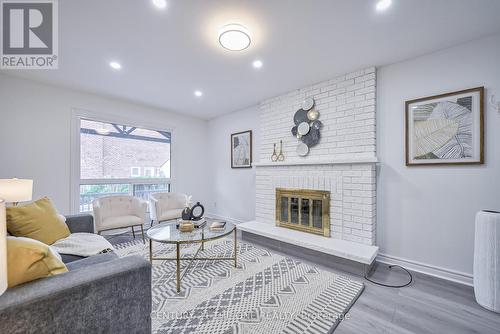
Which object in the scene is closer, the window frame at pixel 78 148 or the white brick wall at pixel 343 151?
the white brick wall at pixel 343 151

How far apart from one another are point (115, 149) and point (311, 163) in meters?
3.49

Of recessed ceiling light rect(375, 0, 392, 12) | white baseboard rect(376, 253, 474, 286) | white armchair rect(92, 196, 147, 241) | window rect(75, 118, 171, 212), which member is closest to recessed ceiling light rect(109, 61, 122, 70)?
window rect(75, 118, 171, 212)

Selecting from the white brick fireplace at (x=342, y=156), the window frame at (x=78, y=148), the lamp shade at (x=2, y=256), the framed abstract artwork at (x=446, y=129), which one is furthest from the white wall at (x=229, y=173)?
the lamp shade at (x=2, y=256)

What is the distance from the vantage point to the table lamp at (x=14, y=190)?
82.7 inches

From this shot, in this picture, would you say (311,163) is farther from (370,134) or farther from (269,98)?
(269,98)

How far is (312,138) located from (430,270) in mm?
2072

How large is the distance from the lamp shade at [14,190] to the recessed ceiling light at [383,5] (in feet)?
12.4

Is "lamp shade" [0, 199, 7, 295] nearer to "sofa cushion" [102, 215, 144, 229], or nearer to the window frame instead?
"sofa cushion" [102, 215, 144, 229]

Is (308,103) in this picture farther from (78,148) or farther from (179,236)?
(78,148)

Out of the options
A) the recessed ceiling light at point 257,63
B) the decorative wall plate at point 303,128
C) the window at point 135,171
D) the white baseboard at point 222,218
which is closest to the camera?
the recessed ceiling light at point 257,63

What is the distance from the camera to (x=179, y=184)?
183 inches

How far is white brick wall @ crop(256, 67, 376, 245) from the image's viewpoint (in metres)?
2.64

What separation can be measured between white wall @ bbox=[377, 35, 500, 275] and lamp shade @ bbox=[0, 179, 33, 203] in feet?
13.3

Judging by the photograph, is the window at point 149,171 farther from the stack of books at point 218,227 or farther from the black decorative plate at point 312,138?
the black decorative plate at point 312,138
